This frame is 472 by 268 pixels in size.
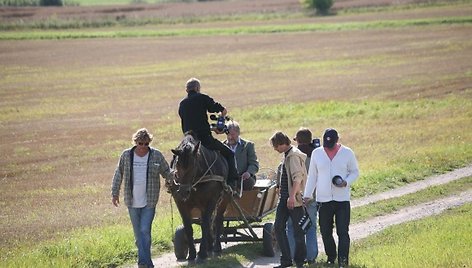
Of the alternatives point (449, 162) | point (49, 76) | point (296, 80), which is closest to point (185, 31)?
point (49, 76)

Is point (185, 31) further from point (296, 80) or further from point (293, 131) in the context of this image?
point (293, 131)

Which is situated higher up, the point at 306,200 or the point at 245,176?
the point at 306,200

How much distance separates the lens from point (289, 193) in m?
13.9

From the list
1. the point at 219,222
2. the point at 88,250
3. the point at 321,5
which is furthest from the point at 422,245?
the point at 321,5

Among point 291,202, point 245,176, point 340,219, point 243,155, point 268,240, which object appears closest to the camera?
point 340,219

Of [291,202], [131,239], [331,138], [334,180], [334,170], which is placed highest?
[331,138]

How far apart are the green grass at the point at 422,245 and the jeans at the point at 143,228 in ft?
9.80

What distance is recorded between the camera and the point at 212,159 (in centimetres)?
1513

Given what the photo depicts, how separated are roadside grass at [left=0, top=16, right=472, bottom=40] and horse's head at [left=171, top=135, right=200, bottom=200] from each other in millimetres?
76860

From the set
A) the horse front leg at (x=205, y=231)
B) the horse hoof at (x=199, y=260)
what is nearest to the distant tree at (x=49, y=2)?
the horse front leg at (x=205, y=231)

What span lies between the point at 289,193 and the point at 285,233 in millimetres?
Answer: 653

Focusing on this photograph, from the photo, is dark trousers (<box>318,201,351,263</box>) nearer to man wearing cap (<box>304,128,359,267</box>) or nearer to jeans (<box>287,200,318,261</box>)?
man wearing cap (<box>304,128,359,267</box>)

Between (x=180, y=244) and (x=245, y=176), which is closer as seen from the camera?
(x=180, y=244)

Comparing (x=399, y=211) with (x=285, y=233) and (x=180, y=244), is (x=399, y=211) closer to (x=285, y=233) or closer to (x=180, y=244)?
(x=180, y=244)
